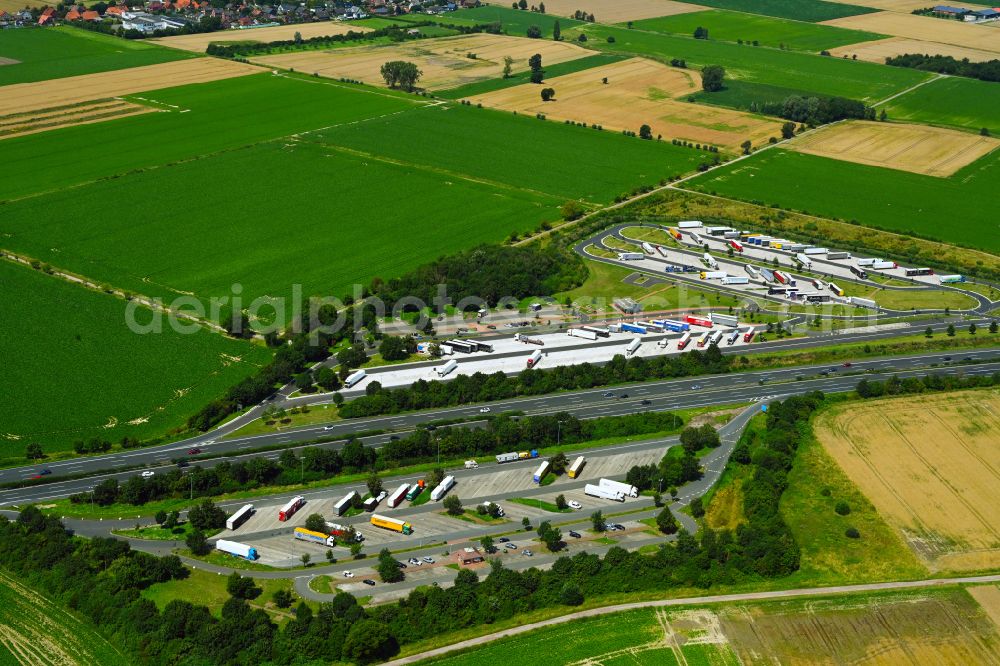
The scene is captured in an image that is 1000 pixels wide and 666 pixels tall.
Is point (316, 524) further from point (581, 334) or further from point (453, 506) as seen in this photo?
point (581, 334)

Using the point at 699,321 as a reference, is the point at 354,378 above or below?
below

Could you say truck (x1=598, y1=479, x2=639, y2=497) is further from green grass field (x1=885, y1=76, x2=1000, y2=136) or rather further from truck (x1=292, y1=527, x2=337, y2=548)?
green grass field (x1=885, y1=76, x2=1000, y2=136)

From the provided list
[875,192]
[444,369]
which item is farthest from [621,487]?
[875,192]

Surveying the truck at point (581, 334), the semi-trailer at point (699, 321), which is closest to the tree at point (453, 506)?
the truck at point (581, 334)

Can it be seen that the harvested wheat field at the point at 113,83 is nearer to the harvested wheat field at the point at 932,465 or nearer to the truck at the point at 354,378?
the truck at the point at 354,378

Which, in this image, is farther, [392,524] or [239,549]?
[392,524]

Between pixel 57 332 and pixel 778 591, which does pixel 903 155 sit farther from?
pixel 57 332

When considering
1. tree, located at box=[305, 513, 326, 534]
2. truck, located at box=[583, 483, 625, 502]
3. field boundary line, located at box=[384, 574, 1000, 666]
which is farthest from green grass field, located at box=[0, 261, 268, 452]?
field boundary line, located at box=[384, 574, 1000, 666]
